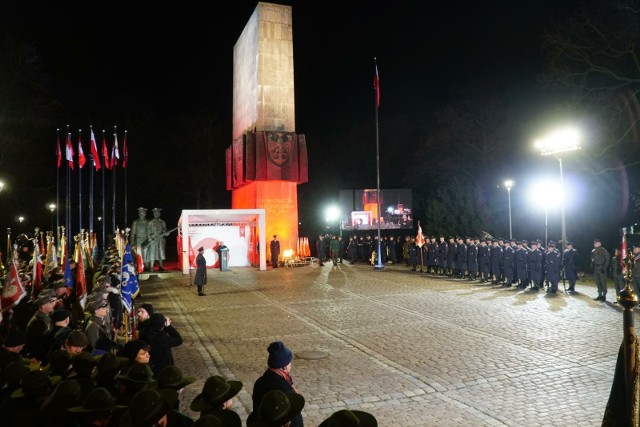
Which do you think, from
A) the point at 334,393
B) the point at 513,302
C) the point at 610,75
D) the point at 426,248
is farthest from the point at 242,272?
the point at 610,75

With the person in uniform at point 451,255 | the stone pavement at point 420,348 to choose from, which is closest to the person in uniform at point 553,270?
the stone pavement at point 420,348

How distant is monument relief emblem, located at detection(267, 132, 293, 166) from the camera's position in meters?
29.0

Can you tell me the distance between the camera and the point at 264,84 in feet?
96.0

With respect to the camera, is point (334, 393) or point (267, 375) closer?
point (267, 375)

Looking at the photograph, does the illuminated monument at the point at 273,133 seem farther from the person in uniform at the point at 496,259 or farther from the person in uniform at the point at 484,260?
the person in uniform at the point at 496,259

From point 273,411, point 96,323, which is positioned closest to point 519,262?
point 96,323

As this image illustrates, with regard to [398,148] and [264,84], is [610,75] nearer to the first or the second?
[264,84]

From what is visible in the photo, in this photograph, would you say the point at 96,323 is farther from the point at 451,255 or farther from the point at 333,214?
the point at 333,214

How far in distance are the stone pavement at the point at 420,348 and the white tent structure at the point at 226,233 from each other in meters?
8.37

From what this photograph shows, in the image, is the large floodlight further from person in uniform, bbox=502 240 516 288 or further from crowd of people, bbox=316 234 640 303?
person in uniform, bbox=502 240 516 288

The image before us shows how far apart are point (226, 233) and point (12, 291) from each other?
1942cm

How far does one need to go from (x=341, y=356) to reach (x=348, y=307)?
5262 millimetres

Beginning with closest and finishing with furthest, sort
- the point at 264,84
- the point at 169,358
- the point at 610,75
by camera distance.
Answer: the point at 169,358
the point at 610,75
the point at 264,84

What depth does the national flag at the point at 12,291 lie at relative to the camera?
8.71 m
